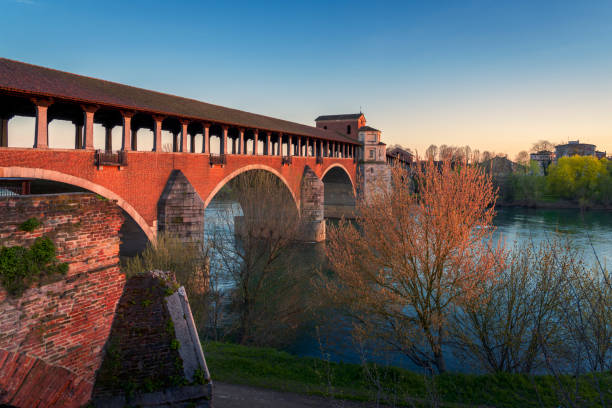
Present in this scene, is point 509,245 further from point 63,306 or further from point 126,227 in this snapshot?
point 63,306

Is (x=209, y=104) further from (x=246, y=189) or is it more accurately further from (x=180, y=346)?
(x=180, y=346)

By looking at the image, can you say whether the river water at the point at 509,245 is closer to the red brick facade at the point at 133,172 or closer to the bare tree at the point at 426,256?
the bare tree at the point at 426,256

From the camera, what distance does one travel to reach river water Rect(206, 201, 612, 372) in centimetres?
1102

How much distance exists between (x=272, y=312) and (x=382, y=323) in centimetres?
399

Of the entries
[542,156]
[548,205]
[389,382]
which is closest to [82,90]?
[389,382]

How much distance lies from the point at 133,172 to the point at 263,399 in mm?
10661

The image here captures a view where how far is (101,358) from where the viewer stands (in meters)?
4.79

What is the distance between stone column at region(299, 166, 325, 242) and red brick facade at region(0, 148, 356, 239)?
7199 millimetres

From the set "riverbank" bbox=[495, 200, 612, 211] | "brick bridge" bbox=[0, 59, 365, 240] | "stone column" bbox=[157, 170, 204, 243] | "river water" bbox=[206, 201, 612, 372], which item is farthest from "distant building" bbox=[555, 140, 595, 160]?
"stone column" bbox=[157, 170, 204, 243]

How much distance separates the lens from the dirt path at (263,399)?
21.8 feet

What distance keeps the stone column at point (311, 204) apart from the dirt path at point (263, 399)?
22.5 meters

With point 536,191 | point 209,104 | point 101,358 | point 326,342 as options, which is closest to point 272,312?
point 326,342

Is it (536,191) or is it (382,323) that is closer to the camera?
(382,323)

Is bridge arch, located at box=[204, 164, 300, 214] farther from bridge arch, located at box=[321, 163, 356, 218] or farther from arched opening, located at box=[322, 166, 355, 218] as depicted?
arched opening, located at box=[322, 166, 355, 218]
